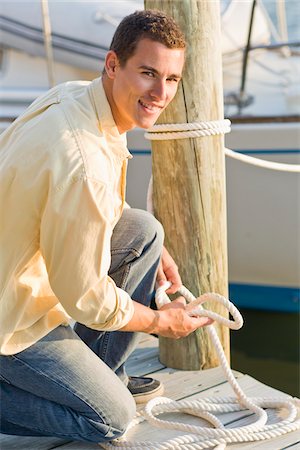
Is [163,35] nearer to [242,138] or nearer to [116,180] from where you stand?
[116,180]

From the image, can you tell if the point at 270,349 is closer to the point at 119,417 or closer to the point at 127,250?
the point at 127,250

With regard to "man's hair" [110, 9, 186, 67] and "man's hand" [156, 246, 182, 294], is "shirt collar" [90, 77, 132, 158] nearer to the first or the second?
"man's hair" [110, 9, 186, 67]

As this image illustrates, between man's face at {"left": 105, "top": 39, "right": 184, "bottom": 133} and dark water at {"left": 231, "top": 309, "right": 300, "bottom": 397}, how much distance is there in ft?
9.63

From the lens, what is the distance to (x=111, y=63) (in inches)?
87.4

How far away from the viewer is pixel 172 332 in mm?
2385

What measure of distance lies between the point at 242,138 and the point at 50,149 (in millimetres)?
3194

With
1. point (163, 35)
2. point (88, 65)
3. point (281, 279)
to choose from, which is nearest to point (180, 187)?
point (163, 35)

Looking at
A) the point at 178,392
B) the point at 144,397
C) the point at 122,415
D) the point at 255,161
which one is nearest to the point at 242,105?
the point at 255,161

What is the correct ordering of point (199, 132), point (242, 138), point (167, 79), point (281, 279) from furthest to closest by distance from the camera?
point (281, 279) → point (242, 138) → point (199, 132) → point (167, 79)

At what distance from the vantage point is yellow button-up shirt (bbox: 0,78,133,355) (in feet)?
6.73

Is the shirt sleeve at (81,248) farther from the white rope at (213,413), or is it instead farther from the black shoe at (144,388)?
the black shoe at (144,388)

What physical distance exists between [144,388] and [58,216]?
999 millimetres

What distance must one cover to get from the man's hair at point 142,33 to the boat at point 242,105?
2.51 meters

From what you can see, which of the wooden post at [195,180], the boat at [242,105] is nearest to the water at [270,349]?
the boat at [242,105]
